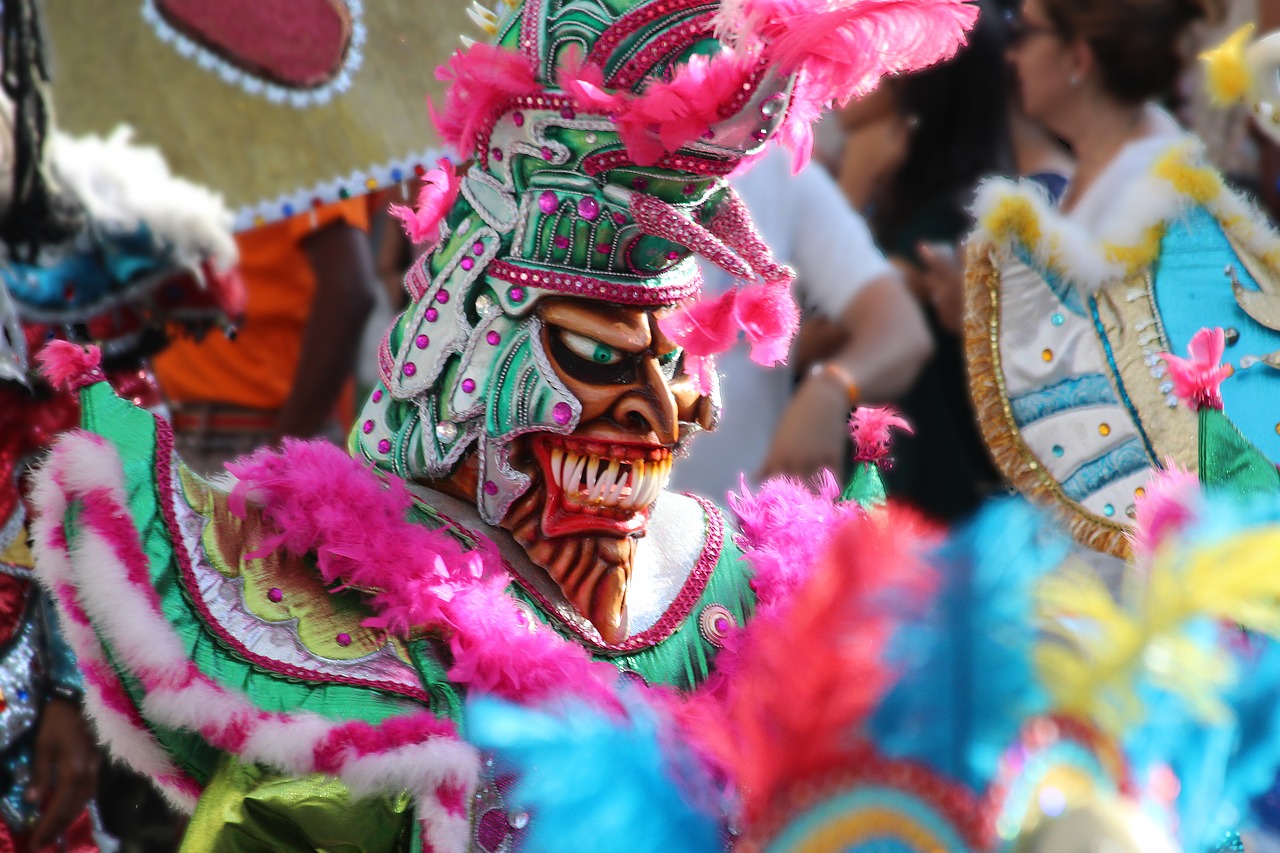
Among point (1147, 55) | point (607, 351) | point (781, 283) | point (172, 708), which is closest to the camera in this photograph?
point (172, 708)

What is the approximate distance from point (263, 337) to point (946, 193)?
1.85m

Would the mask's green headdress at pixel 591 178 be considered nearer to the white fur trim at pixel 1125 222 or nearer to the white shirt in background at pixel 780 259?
the white fur trim at pixel 1125 222

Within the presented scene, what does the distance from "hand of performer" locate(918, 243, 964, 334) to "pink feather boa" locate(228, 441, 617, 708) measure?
238 centimetres

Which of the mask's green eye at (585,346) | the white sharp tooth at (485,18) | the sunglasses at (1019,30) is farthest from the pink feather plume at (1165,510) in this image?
the sunglasses at (1019,30)

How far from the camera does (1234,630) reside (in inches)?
60.0

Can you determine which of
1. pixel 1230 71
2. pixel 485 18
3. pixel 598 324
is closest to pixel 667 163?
pixel 598 324

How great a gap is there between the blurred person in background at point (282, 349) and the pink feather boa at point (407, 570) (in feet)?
6.56

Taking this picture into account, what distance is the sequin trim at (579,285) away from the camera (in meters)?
2.00

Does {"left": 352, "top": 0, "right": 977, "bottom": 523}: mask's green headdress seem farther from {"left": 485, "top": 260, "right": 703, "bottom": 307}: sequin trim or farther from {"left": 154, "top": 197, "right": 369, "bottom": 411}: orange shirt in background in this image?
{"left": 154, "top": 197, "right": 369, "bottom": 411}: orange shirt in background

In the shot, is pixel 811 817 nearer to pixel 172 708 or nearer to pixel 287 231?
pixel 172 708

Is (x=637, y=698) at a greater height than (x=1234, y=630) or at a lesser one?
lesser

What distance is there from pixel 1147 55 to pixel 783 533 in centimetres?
163

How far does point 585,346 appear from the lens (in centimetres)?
201

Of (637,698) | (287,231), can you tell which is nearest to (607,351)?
(637,698)
